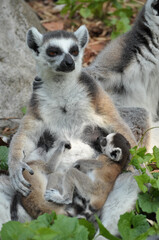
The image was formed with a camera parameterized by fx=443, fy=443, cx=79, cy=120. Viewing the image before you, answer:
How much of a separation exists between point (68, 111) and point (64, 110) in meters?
0.04

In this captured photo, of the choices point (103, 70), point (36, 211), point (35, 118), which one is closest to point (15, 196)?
point (36, 211)

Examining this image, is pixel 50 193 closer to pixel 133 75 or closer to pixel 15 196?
pixel 15 196

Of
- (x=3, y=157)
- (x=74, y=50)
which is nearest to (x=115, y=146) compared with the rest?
(x=74, y=50)

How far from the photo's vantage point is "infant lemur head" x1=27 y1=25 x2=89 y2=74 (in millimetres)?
4090

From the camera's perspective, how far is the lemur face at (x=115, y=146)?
389cm

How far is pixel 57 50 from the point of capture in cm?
420

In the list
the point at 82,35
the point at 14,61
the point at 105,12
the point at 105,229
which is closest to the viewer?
the point at 105,229

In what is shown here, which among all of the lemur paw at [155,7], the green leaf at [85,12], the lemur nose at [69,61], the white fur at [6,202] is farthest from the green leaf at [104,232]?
the green leaf at [85,12]

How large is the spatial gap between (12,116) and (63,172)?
102 inches

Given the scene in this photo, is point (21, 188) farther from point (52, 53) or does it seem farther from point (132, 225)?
point (52, 53)

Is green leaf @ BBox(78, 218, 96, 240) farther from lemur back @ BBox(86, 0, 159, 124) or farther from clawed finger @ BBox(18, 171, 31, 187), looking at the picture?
lemur back @ BBox(86, 0, 159, 124)

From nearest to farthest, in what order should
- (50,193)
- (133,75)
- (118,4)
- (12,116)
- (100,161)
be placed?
(50,193), (100,161), (133,75), (12,116), (118,4)

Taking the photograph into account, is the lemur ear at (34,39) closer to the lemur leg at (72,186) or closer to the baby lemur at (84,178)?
the baby lemur at (84,178)

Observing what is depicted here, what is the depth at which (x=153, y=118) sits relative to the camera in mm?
5965
